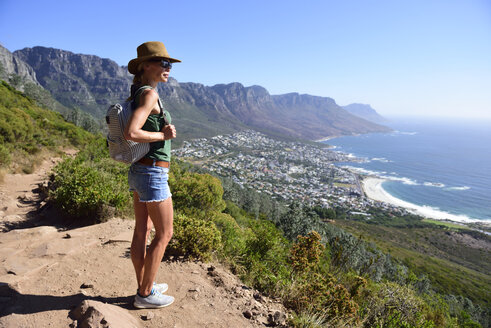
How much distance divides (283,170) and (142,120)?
279 ft

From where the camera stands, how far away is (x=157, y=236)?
78.5 inches

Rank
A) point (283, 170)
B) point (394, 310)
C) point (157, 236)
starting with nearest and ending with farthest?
point (157, 236)
point (394, 310)
point (283, 170)

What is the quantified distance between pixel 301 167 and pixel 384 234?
167 feet

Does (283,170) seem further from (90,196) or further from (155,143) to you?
(155,143)

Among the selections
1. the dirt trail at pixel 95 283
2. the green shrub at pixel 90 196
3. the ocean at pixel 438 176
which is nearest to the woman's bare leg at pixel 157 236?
the dirt trail at pixel 95 283

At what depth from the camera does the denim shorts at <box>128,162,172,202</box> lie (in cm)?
180

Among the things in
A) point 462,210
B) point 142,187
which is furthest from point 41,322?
point 462,210

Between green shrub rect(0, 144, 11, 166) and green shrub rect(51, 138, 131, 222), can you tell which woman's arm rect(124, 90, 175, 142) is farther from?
green shrub rect(0, 144, 11, 166)

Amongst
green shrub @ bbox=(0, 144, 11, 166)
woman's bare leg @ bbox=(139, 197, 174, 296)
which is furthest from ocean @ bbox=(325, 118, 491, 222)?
green shrub @ bbox=(0, 144, 11, 166)

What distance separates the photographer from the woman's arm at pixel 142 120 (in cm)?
163

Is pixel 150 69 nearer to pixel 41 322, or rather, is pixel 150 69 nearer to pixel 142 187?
pixel 142 187

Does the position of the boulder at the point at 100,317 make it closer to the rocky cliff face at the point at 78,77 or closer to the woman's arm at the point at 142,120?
the woman's arm at the point at 142,120

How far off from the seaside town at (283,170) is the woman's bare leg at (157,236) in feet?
182

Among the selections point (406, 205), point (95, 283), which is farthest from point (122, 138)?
point (406, 205)
